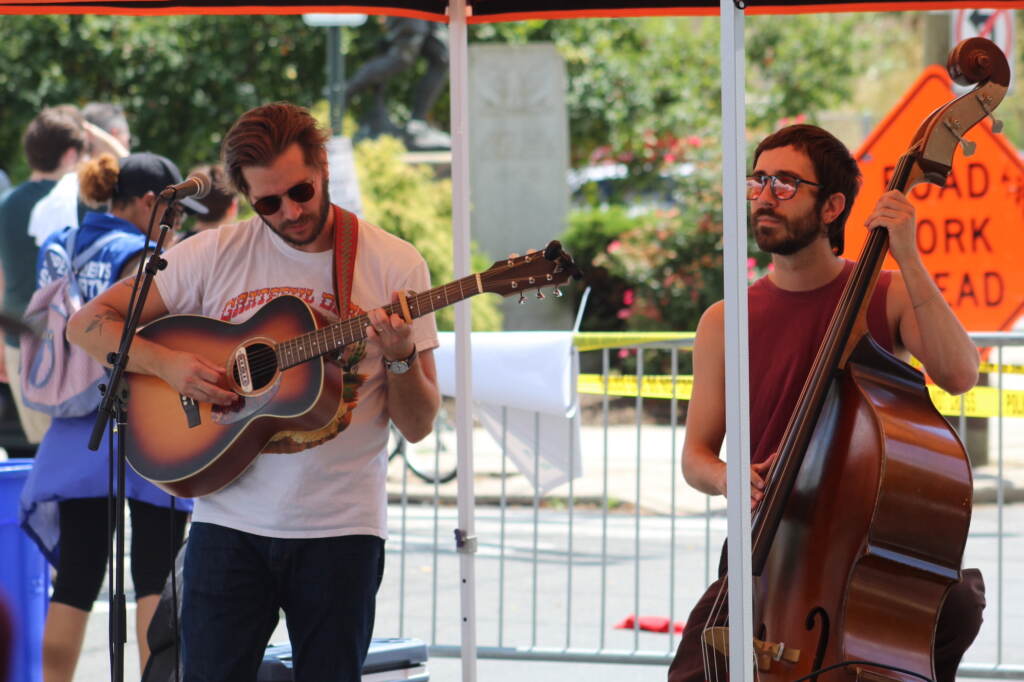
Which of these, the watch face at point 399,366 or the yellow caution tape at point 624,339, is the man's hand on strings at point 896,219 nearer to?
the watch face at point 399,366

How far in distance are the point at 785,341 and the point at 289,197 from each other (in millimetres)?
1169

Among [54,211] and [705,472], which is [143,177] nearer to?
[54,211]

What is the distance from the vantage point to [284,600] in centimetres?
306

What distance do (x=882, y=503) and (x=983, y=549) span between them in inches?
206

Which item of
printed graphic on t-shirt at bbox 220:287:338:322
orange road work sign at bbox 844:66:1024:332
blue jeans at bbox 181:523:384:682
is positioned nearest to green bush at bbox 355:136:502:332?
orange road work sign at bbox 844:66:1024:332

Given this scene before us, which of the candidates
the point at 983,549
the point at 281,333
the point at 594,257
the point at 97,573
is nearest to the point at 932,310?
the point at 281,333

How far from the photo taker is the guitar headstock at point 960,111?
291cm

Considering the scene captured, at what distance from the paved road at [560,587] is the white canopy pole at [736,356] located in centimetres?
244

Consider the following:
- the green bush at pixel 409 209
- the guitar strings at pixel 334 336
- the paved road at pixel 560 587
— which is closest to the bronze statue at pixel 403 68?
the green bush at pixel 409 209

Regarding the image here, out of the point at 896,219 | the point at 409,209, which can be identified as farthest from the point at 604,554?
the point at 409,209

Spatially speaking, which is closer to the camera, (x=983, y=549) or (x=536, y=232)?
(x=983, y=549)

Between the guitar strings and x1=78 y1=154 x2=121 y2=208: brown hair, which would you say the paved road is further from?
the guitar strings

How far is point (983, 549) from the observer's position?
754 centimetres

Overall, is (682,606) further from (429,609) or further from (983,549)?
(983,549)
